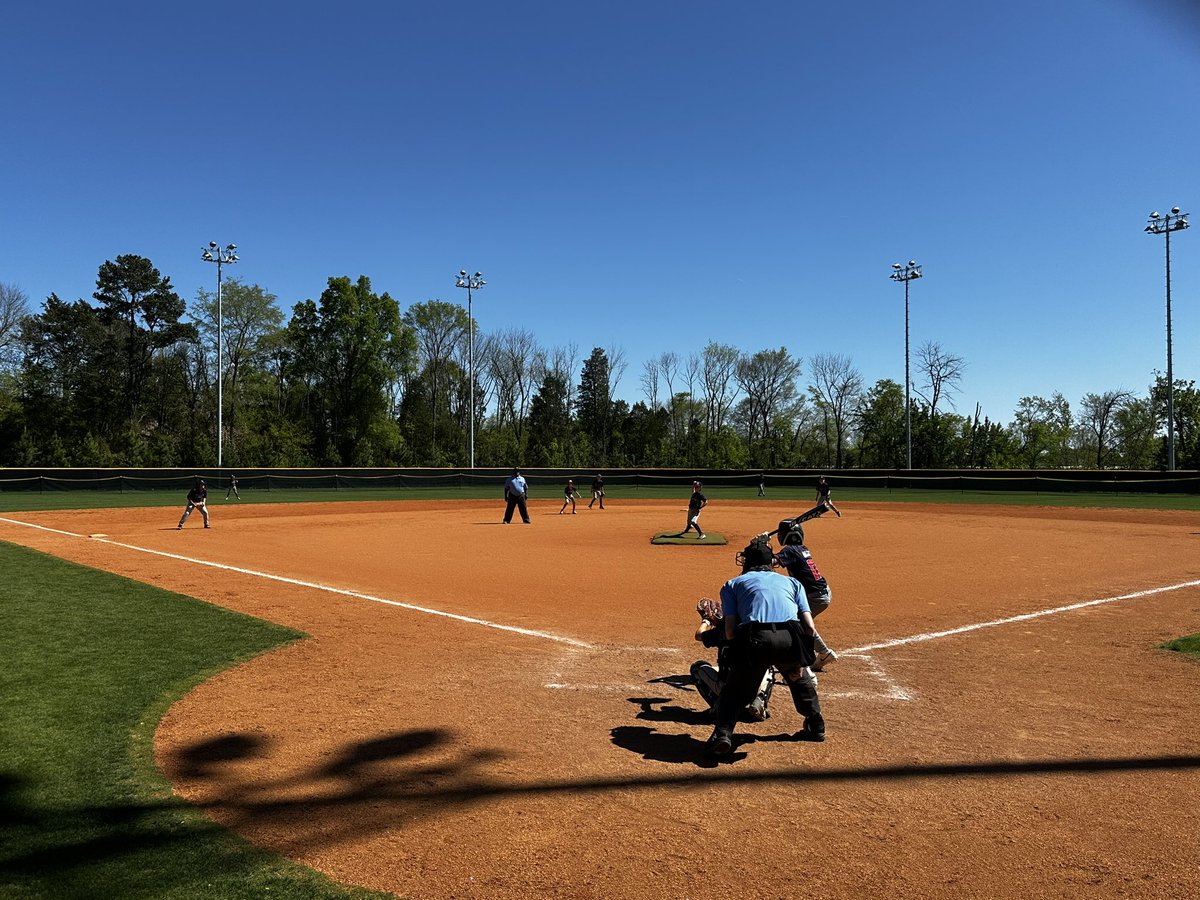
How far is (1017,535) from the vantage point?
23812mm

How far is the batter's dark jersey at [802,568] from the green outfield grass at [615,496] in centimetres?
3368

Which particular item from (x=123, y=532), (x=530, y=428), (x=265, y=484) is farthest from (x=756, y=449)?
(x=123, y=532)

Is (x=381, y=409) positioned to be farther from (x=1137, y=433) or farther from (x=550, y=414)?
(x=1137, y=433)

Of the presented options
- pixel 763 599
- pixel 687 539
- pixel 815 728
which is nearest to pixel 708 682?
pixel 815 728

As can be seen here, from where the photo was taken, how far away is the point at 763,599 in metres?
6.00

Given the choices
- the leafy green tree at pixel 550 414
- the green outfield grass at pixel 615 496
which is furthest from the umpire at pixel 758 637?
the leafy green tree at pixel 550 414

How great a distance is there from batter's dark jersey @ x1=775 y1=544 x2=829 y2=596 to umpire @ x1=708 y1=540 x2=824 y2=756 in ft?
4.07

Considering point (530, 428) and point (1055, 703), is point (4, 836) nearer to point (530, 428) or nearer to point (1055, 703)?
point (1055, 703)

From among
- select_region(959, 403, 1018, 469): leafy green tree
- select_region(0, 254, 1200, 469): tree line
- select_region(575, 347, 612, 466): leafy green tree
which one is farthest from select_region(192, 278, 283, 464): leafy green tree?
select_region(959, 403, 1018, 469): leafy green tree

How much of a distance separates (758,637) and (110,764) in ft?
16.1

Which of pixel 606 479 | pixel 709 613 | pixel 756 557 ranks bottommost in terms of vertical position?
pixel 606 479

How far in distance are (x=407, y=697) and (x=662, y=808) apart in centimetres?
332

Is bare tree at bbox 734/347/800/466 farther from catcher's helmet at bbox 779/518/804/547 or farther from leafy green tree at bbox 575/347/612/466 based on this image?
catcher's helmet at bbox 779/518/804/547

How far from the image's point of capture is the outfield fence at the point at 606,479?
43.5 meters
